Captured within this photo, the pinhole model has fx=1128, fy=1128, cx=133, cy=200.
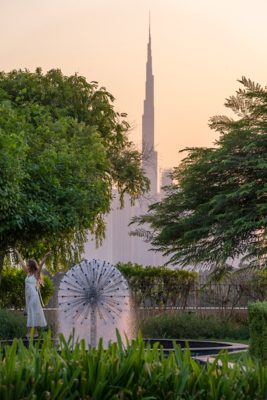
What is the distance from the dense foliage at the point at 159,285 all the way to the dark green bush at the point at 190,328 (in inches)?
160

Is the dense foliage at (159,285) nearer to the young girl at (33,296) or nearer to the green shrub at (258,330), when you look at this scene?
the young girl at (33,296)

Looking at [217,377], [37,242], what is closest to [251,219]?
[37,242]

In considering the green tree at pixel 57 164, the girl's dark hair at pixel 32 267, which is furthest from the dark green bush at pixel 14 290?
the girl's dark hair at pixel 32 267

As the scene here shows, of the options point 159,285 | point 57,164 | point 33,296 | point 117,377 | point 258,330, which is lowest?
point 117,377

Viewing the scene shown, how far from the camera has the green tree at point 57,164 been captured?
29.2m

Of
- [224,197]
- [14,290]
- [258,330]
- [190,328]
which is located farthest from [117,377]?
[14,290]

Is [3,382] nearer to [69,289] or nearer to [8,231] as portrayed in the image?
[69,289]

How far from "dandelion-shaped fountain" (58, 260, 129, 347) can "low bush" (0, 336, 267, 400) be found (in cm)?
1248

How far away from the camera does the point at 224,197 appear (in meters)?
30.7

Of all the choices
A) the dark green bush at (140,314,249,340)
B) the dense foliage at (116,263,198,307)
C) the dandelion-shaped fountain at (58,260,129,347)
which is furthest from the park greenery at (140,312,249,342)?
the dandelion-shaped fountain at (58,260,129,347)

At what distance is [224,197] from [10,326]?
7625 millimetres

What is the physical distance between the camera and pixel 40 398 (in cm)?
643

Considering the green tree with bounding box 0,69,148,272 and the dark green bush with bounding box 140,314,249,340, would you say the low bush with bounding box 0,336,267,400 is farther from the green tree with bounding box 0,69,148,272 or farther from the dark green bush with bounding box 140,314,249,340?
the green tree with bounding box 0,69,148,272

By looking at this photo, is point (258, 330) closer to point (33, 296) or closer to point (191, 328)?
point (33, 296)
